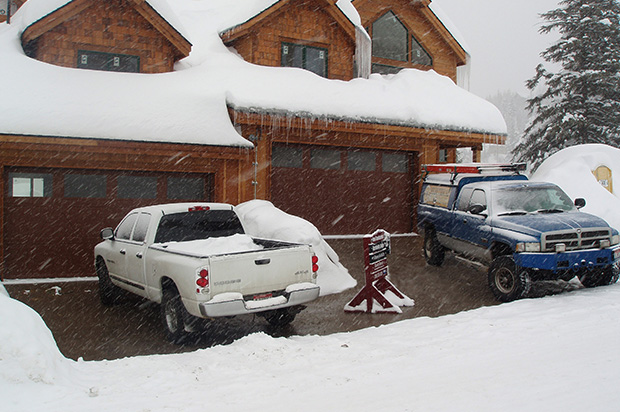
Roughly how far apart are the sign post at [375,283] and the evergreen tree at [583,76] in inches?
773

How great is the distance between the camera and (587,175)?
15789 mm

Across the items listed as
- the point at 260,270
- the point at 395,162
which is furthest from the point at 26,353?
the point at 395,162

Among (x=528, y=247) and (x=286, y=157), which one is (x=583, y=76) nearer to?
(x=286, y=157)

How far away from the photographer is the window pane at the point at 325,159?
1477 cm

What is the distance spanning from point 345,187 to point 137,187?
6034 mm

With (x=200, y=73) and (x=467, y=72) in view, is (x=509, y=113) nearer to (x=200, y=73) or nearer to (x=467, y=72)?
(x=467, y=72)

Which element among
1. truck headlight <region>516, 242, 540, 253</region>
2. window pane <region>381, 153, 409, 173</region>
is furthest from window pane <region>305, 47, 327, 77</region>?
truck headlight <region>516, 242, 540, 253</region>

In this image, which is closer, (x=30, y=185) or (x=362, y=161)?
(x=30, y=185)

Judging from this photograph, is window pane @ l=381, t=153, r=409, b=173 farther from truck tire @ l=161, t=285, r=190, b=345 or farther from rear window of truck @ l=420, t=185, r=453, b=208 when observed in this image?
truck tire @ l=161, t=285, r=190, b=345

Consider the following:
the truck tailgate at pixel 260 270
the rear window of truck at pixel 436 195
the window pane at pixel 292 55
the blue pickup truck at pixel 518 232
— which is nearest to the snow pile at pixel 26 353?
the truck tailgate at pixel 260 270

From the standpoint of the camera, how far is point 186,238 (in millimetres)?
7859

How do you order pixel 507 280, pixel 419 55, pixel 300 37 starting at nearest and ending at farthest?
pixel 507 280, pixel 300 37, pixel 419 55

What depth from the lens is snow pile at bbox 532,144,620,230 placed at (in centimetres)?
1409

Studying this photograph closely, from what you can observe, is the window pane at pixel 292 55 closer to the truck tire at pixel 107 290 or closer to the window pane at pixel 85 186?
the window pane at pixel 85 186
